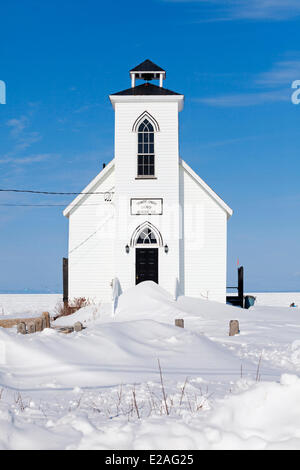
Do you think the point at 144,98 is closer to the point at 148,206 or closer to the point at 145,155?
the point at 145,155

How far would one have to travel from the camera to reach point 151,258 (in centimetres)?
2216

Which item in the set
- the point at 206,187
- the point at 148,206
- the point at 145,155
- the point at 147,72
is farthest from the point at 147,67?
the point at 148,206

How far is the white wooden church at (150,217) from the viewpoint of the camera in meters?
22.2

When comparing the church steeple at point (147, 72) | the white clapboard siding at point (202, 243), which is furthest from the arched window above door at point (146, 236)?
the church steeple at point (147, 72)

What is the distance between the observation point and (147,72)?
77.7 ft

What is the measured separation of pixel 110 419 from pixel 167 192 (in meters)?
17.4

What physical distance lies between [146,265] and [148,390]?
15462 mm

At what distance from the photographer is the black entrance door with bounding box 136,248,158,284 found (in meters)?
22.1

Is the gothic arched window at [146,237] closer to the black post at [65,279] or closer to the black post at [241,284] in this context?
the black post at [65,279]

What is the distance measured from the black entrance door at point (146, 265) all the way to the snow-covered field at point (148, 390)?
8061 mm

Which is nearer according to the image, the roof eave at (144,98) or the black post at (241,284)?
the roof eave at (144,98)

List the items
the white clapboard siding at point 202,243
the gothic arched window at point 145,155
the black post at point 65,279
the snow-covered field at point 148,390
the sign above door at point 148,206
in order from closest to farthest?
1. the snow-covered field at point 148,390
2. the sign above door at point 148,206
3. the gothic arched window at point 145,155
4. the white clapboard siding at point 202,243
5. the black post at point 65,279

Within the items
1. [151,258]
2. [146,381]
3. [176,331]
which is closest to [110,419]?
[146,381]
